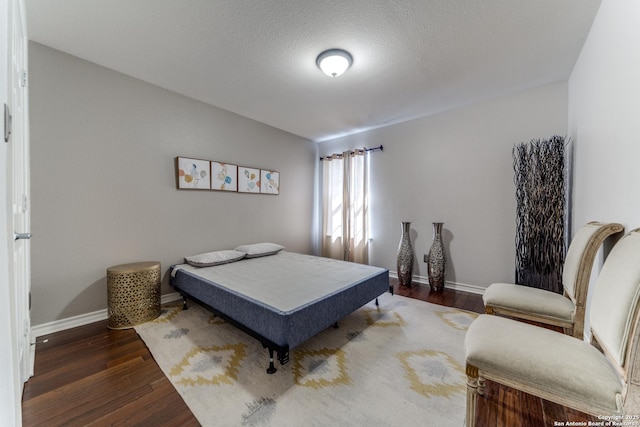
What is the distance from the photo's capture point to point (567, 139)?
2.65 meters

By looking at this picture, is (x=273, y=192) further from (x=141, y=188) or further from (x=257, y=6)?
(x=257, y=6)

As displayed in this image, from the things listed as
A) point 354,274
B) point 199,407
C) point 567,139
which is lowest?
point 199,407

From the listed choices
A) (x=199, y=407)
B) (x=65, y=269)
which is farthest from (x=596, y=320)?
(x=65, y=269)

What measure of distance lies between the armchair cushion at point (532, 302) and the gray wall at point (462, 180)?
1407 mm

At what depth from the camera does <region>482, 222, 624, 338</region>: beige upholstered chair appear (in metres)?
1.45

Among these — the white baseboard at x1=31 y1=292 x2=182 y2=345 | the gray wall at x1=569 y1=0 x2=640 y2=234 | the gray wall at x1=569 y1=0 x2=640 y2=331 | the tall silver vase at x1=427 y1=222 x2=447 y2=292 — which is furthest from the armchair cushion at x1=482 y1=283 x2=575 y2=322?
the white baseboard at x1=31 y1=292 x2=182 y2=345

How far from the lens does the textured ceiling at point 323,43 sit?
1750 mm

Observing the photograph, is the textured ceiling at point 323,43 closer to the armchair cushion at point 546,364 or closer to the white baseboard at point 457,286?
the armchair cushion at point 546,364

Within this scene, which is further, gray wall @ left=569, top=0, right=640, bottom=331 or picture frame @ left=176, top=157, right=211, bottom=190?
picture frame @ left=176, top=157, right=211, bottom=190

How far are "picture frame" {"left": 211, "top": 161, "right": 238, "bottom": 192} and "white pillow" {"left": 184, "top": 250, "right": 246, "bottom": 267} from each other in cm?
93

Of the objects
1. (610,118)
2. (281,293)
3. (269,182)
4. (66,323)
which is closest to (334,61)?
(610,118)

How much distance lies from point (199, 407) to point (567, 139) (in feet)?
13.4

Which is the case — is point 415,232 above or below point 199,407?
above

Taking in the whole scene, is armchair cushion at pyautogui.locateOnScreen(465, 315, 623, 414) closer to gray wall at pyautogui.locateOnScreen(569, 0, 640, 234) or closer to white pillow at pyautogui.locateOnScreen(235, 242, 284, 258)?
gray wall at pyautogui.locateOnScreen(569, 0, 640, 234)
